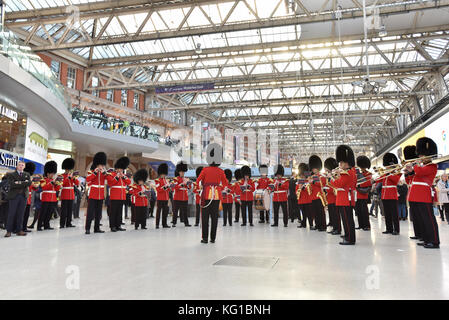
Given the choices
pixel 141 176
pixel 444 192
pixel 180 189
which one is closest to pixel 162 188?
pixel 180 189

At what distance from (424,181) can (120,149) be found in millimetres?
18180

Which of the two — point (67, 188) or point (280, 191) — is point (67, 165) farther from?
point (280, 191)

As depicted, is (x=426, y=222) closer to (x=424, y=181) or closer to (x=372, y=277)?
(x=424, y=181)

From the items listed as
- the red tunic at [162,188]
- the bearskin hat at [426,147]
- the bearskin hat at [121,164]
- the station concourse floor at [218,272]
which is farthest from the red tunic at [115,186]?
the bearskin hat at [426,147]

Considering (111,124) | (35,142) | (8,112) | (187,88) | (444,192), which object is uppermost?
(187,88)

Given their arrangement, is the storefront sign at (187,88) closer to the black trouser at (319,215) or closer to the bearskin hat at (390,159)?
the black trouser at (319,215)

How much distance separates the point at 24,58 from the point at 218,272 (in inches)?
416

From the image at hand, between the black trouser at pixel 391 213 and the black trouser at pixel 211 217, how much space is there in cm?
424

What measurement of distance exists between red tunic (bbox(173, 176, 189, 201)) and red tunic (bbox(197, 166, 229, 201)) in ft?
10.6

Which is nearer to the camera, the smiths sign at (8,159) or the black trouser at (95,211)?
the black trouser at (95,211)

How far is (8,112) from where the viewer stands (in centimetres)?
1132

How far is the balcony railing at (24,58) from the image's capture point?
30.3 ft

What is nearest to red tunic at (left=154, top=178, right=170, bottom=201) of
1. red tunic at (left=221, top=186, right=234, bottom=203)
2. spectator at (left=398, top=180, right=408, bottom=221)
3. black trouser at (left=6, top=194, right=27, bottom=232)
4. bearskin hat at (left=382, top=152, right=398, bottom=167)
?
red tunic at (left=221, top=186, right=234, bottom=203)

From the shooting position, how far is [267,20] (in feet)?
41.4
